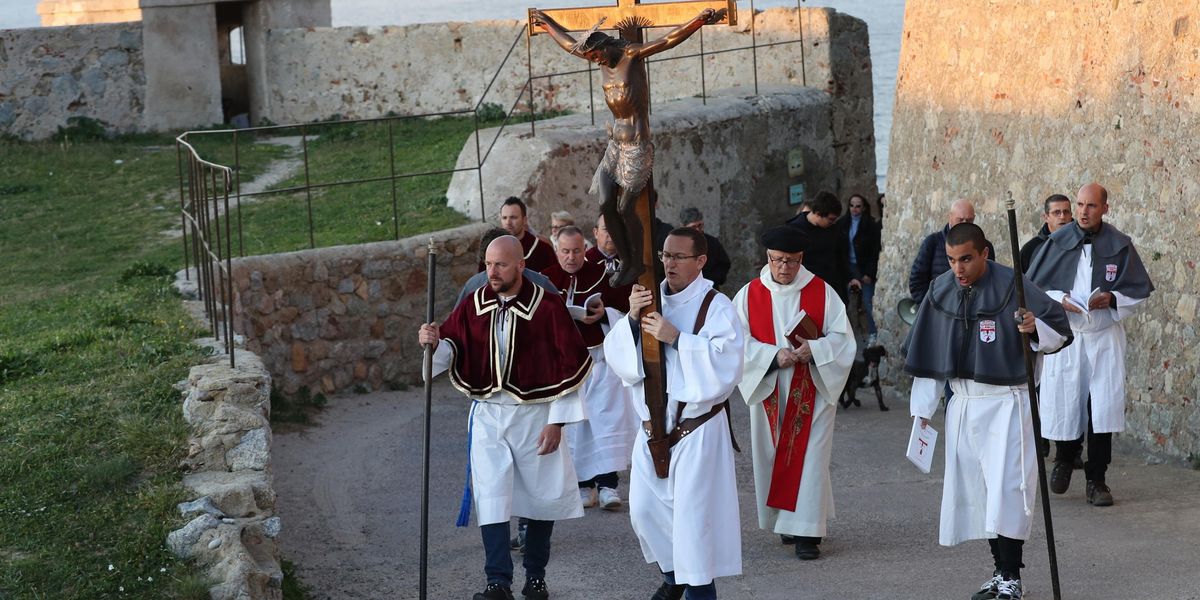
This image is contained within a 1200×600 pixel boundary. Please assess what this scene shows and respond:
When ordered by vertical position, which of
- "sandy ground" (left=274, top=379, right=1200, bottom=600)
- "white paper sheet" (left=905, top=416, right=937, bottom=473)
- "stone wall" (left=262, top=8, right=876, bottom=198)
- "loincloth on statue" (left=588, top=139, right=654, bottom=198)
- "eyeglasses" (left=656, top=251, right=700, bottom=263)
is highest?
"stone wall" (left=262, top=8, right=876, bottom=198)

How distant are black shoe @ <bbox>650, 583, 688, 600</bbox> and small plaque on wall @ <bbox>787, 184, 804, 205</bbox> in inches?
360

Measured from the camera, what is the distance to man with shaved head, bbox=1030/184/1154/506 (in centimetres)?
823

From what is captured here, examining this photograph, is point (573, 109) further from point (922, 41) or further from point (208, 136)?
point (922, 41)

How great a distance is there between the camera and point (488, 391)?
6633mm

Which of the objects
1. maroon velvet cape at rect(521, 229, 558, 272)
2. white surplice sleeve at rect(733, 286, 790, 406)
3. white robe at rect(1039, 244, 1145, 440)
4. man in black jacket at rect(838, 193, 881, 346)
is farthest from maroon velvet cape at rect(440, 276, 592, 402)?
man in black jacket at rect(838, 193, 881, 346)

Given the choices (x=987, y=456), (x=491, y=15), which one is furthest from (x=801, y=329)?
(x=491, y=15)

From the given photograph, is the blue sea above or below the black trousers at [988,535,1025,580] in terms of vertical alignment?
above

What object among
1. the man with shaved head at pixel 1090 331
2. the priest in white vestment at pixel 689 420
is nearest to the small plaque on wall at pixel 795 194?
the man with shaved head at pixel 1090 331

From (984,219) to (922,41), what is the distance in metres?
1.71

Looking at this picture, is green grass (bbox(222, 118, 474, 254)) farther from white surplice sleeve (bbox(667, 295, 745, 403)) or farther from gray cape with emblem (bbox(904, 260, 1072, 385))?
white surplice sleeve (bbox(667, 295, 745, 403))

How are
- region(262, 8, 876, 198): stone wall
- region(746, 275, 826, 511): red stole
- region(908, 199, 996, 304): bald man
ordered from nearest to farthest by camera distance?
region(746, 275, 826, 511): red stole, region(908, 199, 996, 304): bald man, region(262, 8, 876, 198): stone wall

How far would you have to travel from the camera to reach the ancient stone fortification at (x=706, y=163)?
12.6m

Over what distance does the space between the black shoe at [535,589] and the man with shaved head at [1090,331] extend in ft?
11.1

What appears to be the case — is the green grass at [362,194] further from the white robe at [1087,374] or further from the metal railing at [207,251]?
the white robe at [1087,374]
